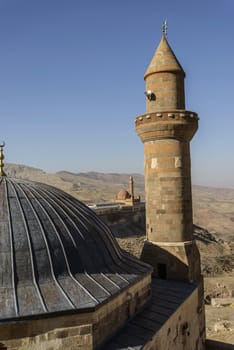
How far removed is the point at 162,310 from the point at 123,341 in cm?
189

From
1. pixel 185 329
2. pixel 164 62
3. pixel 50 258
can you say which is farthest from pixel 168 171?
pixel 50 258

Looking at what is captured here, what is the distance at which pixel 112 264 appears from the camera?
7.35m

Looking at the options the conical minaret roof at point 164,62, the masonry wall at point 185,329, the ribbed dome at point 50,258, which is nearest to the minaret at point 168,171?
the conical minaret roof at point 164,62

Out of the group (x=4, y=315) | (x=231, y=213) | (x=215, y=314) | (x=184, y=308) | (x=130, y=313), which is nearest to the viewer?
(x=4, y=315)

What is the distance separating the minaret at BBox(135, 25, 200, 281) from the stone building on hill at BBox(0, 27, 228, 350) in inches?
1.3

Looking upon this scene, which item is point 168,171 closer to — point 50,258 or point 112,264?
point 112,264

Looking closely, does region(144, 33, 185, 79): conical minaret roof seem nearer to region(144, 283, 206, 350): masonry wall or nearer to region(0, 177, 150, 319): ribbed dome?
region(0, 177, 150, 319): ribbed dome

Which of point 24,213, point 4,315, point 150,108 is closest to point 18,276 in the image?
point 4,315

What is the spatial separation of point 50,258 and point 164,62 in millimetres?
7958

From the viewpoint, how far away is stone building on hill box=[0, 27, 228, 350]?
5.43m

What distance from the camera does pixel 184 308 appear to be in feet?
28.7

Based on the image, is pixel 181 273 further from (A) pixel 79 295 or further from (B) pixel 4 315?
(B) pixel 4 315

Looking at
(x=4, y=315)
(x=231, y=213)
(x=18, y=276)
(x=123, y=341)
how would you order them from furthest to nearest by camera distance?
1. (x=231, y=213)
2. (x=123, y=341)
3. (x=18, y=276)
4. (x=4, y=315)

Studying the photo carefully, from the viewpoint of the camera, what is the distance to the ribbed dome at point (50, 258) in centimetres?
557
